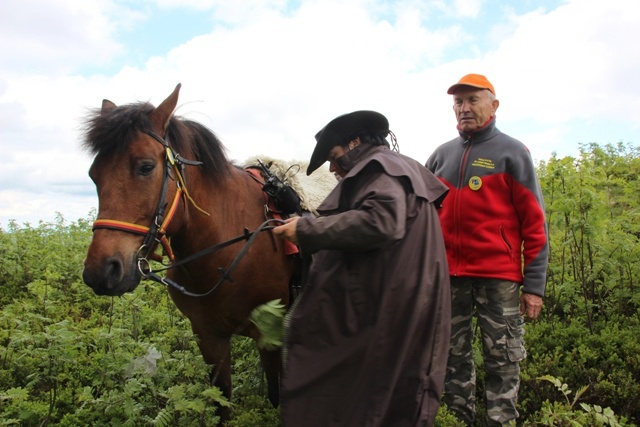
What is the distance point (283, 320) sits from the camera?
8.74 feet

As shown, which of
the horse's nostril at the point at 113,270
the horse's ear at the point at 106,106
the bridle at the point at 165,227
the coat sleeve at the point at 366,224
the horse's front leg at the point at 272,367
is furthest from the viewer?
the horse's front leg at the point at 272,367

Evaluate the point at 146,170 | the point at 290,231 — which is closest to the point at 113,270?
the point at 146,170

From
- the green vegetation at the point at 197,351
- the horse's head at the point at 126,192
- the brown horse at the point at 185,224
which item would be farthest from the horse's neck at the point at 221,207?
the green vegetation at the point at 197,351

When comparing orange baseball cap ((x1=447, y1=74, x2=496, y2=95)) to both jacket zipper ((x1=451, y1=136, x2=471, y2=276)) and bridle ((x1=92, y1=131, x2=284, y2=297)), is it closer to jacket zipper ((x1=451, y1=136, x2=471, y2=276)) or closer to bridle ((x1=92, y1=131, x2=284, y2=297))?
jacket zipper ((x1=451, y1=136, x2=471, y2=276))

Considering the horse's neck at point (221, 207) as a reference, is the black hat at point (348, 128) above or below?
above

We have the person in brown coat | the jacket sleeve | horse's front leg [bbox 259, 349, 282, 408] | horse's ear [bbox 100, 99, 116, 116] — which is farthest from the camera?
horse's front leg [bbox 259, 349, 282, 408]

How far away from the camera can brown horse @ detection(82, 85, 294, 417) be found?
8.70 ft

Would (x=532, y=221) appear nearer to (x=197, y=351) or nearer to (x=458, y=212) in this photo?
(x=458, y=212)

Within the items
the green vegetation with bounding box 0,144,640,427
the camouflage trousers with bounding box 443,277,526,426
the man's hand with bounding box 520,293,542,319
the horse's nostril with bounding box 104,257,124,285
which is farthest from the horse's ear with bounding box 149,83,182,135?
the man's hand with bounding box 520,293,542,319

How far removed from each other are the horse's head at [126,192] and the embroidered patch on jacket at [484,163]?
201 centimetres

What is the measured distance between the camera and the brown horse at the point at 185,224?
8.70 ft

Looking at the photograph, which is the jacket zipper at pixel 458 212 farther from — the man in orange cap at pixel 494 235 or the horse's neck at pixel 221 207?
the horse's neck at pixel 221 207

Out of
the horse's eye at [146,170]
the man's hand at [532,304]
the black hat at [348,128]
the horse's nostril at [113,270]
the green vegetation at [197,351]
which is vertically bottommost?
the green vegetation at [197,351]

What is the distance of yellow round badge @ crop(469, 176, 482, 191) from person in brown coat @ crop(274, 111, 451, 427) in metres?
1.03
